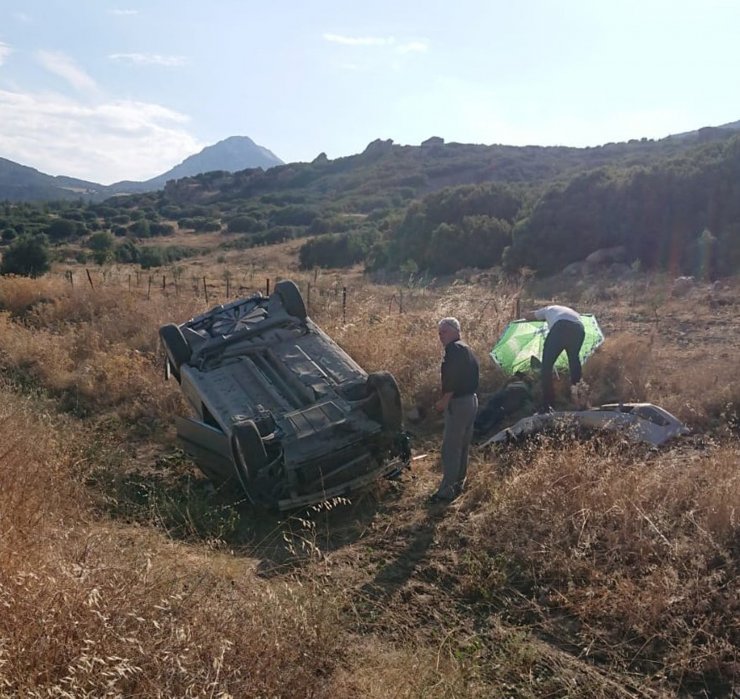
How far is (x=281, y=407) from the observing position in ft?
18.7

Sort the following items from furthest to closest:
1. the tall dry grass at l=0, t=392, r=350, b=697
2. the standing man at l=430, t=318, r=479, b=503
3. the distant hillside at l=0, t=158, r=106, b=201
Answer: the distant hillside at l=0, t=158, r=106, b=201
the standing man at l=430, t=318, r=479, b=503
the tall dry grass at l=0, t=392, r=350, b=697

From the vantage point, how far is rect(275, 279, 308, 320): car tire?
6.82 meters

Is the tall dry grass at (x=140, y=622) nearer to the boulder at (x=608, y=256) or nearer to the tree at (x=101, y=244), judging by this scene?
the boulder at (x=608, y=256)

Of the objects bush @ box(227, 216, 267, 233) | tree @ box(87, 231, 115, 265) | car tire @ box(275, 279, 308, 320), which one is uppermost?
bush @ box(227, 216, 267, 233)

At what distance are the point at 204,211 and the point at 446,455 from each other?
2129 inches

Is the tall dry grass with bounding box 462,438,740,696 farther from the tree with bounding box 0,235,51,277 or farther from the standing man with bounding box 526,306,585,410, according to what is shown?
the tree with bounding box 0,235,51,277

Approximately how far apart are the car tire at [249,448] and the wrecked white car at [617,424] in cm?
236

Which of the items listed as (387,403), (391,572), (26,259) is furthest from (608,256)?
(26,259)

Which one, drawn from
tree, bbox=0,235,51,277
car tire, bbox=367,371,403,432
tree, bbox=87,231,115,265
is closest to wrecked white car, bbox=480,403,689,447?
car tire, bbox=367,371,403,432

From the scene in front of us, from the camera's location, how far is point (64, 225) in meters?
40.5

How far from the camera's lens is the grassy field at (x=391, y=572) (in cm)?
279

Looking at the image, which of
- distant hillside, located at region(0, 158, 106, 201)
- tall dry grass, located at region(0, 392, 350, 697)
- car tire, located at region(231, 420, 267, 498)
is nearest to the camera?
tall dry grass, located at region(0, 392, 350, 697)

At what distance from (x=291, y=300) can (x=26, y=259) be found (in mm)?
17828

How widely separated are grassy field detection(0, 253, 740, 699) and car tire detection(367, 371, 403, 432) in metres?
0.59
